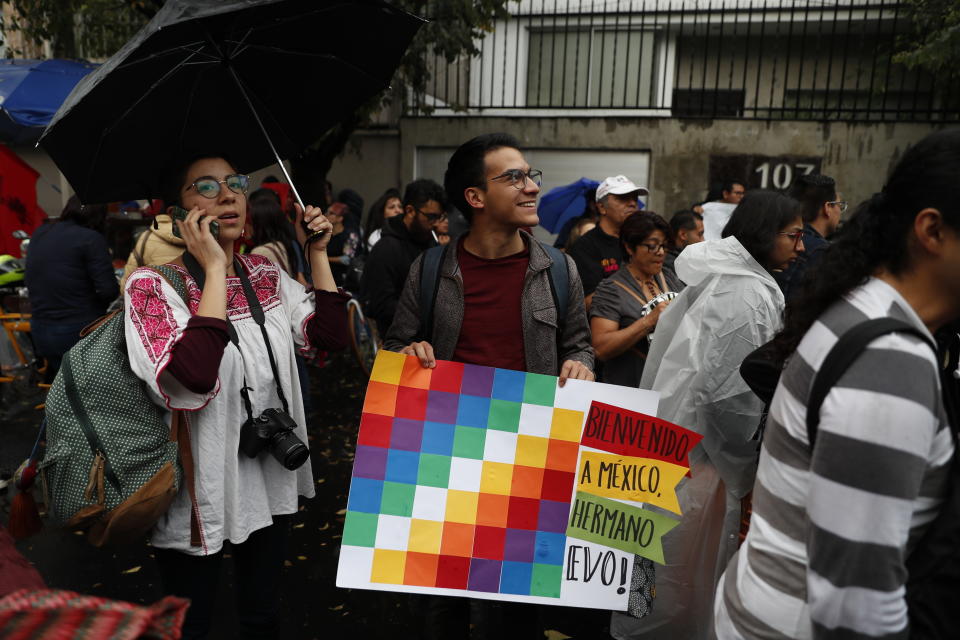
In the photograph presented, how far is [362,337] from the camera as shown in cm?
835

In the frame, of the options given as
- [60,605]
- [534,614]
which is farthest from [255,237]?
[60,605]

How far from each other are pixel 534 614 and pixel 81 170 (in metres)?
2.26

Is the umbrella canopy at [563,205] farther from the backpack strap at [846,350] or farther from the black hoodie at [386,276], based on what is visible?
the backpack strap at [846,350]

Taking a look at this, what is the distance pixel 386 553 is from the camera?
2582 millimetres

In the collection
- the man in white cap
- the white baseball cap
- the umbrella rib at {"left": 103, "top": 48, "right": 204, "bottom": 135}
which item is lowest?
the man in white cap

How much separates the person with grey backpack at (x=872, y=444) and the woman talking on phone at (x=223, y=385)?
155cm

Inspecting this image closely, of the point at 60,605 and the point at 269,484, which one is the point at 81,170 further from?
the point at 60,605

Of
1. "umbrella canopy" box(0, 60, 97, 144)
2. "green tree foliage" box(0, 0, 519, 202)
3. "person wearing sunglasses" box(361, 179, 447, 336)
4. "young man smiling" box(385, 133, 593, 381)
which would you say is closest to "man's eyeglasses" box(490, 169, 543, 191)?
"young man smiling" box(385, 133, 593, 381)

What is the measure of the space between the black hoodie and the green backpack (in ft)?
10.5

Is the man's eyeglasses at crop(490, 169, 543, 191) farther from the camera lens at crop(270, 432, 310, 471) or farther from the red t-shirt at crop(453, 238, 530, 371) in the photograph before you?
the camera lens at crop(270, 432, 310, 471)

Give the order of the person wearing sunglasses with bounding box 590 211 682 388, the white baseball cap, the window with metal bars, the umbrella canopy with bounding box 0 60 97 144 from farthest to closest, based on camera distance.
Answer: the window with metal bars < the umbrella canopy with bounding box 0 60 97 144 < the white baseball cap < the person wearing sunglasses with bounding box 590 211 682 388

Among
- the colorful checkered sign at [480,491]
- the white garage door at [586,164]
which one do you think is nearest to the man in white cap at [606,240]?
the colorful checkered sign at [480,491]

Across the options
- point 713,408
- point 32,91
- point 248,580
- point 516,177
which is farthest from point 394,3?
point 248,580

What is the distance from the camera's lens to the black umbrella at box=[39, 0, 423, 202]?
2.37m
